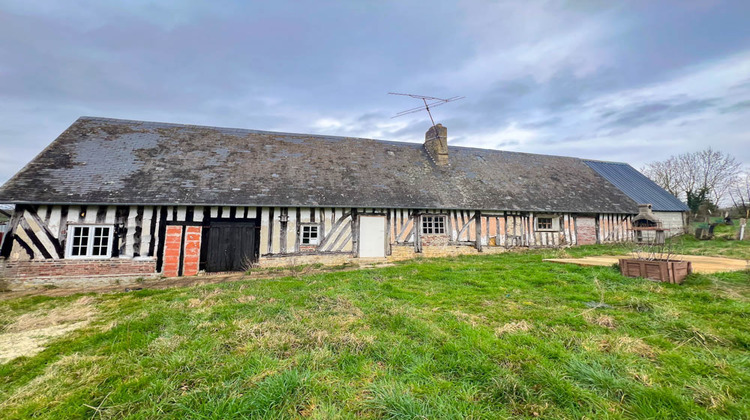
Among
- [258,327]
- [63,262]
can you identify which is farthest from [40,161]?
[258,327]

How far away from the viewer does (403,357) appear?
2.96 meters

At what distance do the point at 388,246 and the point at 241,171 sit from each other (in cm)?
623

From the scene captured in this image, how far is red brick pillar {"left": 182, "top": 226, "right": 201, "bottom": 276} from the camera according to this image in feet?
31.3

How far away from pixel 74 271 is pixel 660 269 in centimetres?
1436

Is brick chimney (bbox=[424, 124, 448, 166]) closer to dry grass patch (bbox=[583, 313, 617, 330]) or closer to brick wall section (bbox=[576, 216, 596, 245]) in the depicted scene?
brick wall section (bbox=[576, 216, 596, 245])

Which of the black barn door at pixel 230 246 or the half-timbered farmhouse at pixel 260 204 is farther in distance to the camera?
the black barn door at pixel 230 246

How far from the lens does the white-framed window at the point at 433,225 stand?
12.2m

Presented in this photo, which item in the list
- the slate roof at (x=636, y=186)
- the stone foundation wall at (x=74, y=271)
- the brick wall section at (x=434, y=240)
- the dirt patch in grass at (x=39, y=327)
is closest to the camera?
the dirt patch in grass at (x=39, y=327)

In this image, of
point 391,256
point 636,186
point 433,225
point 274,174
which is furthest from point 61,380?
point 636,186

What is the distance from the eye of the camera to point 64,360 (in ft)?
10.1

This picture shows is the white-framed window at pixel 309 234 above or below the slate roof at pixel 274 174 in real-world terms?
below

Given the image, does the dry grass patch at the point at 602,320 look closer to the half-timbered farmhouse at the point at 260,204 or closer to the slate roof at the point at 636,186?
the half-timbered farmhouse at the point at 260,204

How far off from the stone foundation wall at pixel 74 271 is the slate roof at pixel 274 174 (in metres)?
1.80

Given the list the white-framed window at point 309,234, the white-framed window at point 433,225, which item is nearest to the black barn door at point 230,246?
the white-framed window at point 309,234
